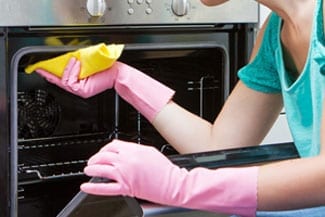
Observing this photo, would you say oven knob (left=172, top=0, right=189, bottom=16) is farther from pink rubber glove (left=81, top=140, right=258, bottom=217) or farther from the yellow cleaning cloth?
pink rubber glove (left=81, top=140, right=258, bottom=217)

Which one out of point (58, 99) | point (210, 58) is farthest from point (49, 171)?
point (210, 58)

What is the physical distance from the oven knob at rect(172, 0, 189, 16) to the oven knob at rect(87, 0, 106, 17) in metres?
0.20

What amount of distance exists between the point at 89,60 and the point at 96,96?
0.31 meters

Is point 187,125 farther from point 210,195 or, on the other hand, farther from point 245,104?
point 210,195

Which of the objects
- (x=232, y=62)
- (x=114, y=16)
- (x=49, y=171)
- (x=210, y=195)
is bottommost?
(x=49, y=171)

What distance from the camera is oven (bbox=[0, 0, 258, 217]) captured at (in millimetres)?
1439

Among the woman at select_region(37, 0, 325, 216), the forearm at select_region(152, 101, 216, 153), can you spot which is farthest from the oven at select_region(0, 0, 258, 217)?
the forearm at select_region(152, 101, 216, 153)

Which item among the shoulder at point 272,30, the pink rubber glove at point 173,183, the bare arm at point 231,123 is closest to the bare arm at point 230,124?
the bare arm at point 231,123

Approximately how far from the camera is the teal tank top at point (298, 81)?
42.2 inches

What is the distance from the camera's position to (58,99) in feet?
5.42

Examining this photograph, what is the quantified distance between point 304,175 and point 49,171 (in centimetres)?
87

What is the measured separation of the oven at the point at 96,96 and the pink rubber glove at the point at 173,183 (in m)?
0.56

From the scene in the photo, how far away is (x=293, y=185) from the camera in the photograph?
0.92m

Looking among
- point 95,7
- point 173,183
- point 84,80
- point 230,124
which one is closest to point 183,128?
point 230,124
